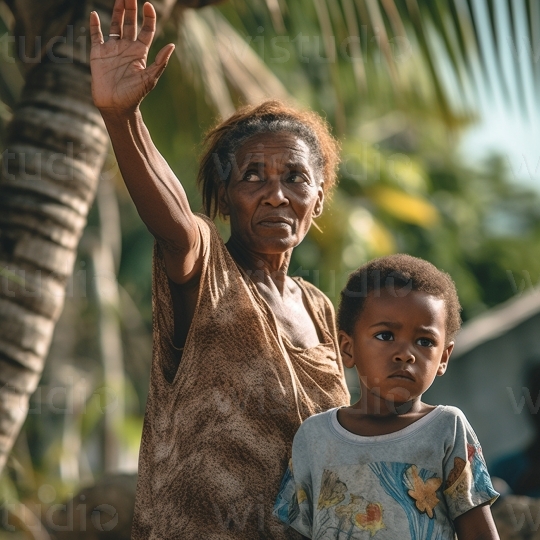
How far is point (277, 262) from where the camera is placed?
9.32ft

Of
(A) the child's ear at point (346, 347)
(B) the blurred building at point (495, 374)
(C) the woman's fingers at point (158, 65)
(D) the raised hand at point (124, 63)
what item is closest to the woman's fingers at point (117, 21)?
(D) the raised hand at point (124, 63)

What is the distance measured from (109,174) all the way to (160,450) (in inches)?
195

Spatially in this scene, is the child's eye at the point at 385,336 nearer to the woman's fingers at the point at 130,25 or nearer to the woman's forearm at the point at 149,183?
the woman's forearm at the point at 149,183

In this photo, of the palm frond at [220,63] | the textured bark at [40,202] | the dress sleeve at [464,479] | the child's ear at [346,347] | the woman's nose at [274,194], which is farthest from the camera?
the palm frond at [220,63]

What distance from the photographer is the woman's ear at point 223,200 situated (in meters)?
2.81

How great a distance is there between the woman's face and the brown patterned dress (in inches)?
5.6

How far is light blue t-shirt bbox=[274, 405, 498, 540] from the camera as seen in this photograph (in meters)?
2.26

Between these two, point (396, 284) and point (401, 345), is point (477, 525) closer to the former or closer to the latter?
point (401, 345)

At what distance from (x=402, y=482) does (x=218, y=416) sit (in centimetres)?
49

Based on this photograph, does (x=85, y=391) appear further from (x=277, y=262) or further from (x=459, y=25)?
(x=277, y=262)

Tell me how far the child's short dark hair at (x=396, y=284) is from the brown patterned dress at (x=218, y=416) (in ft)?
0.74

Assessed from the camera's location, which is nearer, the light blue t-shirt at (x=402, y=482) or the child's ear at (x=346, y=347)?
the light blue t-shirt at (x=402, y=482)

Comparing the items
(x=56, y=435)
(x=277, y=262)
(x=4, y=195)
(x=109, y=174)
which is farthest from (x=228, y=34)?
(x=56, y=435)

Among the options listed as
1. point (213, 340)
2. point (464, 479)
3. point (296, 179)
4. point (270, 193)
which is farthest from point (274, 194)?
point (464, 479)
